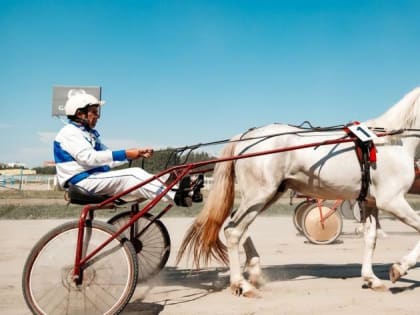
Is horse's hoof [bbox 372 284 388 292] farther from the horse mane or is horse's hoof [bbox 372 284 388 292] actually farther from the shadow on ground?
the horse mane

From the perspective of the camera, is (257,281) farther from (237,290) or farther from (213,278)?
(213,278)

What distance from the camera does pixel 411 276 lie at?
192 inches

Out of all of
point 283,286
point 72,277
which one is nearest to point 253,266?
point 283,286

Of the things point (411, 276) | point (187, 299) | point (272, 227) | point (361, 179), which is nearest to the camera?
point (187, 299)

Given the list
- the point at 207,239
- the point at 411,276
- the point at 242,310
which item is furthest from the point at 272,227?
the point at 242,310

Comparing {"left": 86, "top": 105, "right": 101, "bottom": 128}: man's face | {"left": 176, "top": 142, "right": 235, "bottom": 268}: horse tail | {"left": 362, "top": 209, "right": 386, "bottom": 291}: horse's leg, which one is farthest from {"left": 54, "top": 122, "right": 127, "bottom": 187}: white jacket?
{"left": 362, "top": 209, "right": 386, "bottom": 291}: horse's leg

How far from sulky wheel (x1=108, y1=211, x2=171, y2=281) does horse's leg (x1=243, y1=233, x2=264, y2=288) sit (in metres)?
0.87

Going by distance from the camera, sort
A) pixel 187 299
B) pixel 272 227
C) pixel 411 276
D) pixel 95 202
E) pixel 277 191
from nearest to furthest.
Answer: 1. pixel 95 202
2. pixel 187 299
3. pixel 277 191
4. pixel 411 276
5. pixel 272 227

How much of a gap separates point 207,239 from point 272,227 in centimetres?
575

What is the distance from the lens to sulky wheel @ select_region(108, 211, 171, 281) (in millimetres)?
4477

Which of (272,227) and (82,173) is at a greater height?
(82,173)

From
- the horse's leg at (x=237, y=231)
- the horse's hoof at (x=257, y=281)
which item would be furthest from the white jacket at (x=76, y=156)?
the horse's hoof at (x=257, y=281)

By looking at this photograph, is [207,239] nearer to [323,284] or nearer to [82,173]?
[323,284]

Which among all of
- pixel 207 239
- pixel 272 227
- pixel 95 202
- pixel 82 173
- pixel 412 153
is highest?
pixel 412 153
